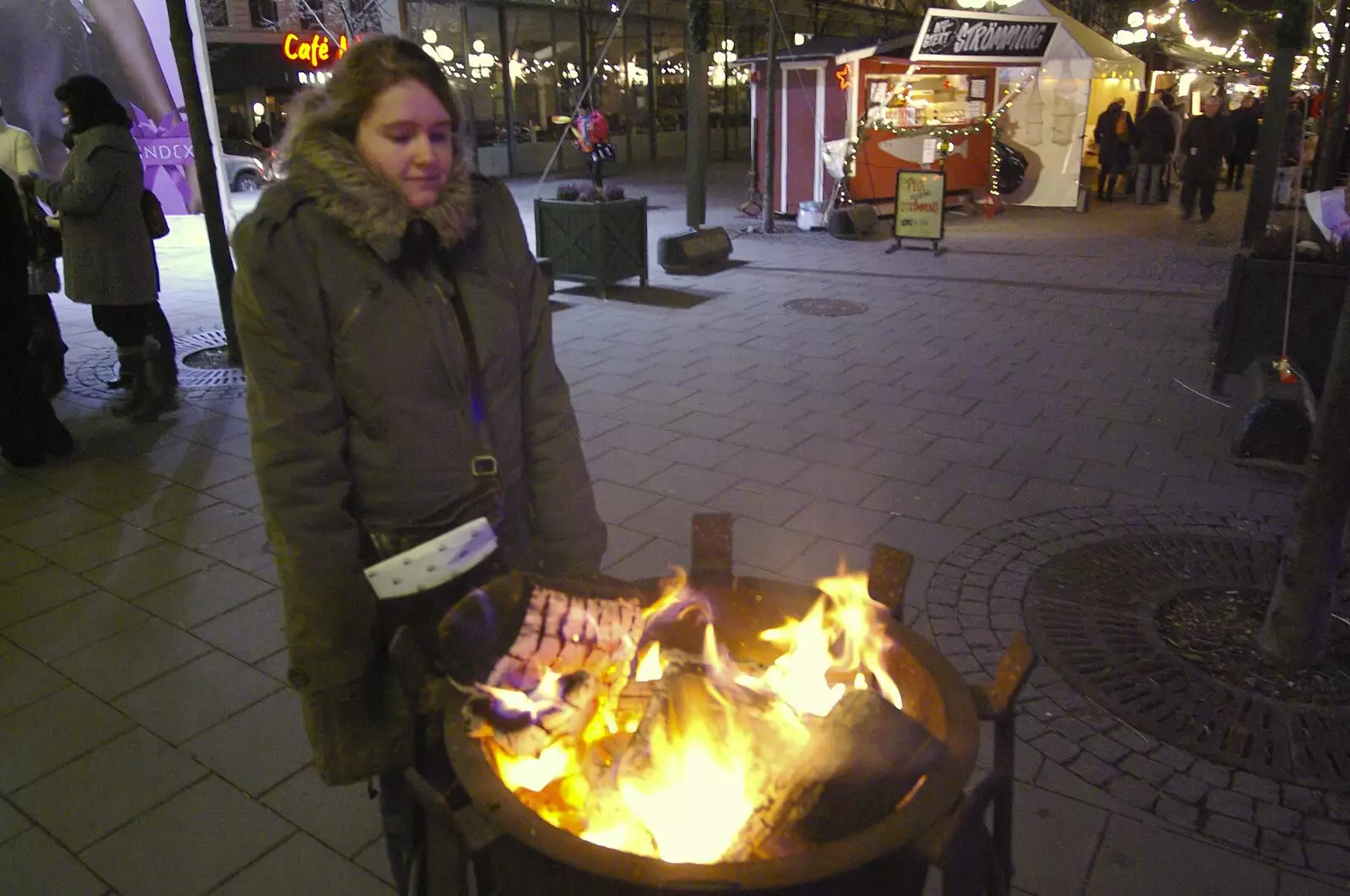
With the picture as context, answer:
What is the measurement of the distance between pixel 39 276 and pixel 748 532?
5.23 metres

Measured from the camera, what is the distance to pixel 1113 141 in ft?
56.6

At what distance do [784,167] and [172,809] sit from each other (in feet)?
47.6

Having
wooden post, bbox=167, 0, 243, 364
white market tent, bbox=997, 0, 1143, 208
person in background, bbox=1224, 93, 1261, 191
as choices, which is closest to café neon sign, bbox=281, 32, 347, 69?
wooden post, bbox=167, 0, 243, 364

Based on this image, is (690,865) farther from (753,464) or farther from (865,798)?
(753,464)

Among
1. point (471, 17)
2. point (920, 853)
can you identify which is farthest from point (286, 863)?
point (471, 17)

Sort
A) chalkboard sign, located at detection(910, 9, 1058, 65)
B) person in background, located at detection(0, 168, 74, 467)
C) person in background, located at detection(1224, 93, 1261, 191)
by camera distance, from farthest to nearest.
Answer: person in background, located at detection(1224, 93, 1261, 191)
chalkboard sign, located at detection(910, 9, 1058, 65)
person in background, located at detection(0, 168, 74, 467)

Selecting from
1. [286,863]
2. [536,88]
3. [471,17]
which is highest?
[471,17]

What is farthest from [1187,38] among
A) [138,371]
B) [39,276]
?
[39,276]

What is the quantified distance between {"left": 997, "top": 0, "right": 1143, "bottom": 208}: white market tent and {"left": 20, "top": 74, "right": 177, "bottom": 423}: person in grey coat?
1382 cm

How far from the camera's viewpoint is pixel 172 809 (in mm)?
2961

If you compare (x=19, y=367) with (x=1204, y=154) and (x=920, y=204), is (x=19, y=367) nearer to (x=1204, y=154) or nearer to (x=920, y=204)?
(x=920, y=204)

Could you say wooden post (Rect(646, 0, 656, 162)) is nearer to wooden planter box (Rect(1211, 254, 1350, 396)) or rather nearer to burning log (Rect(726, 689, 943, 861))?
wooden planter box (Rect(1211, 254, 1350, 396))

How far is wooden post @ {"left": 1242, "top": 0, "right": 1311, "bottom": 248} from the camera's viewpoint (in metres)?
10.9

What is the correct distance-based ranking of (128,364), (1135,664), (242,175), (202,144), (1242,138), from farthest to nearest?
(242,175) < (1242,138) < (202,144) < (128,364) < (1135,664)
